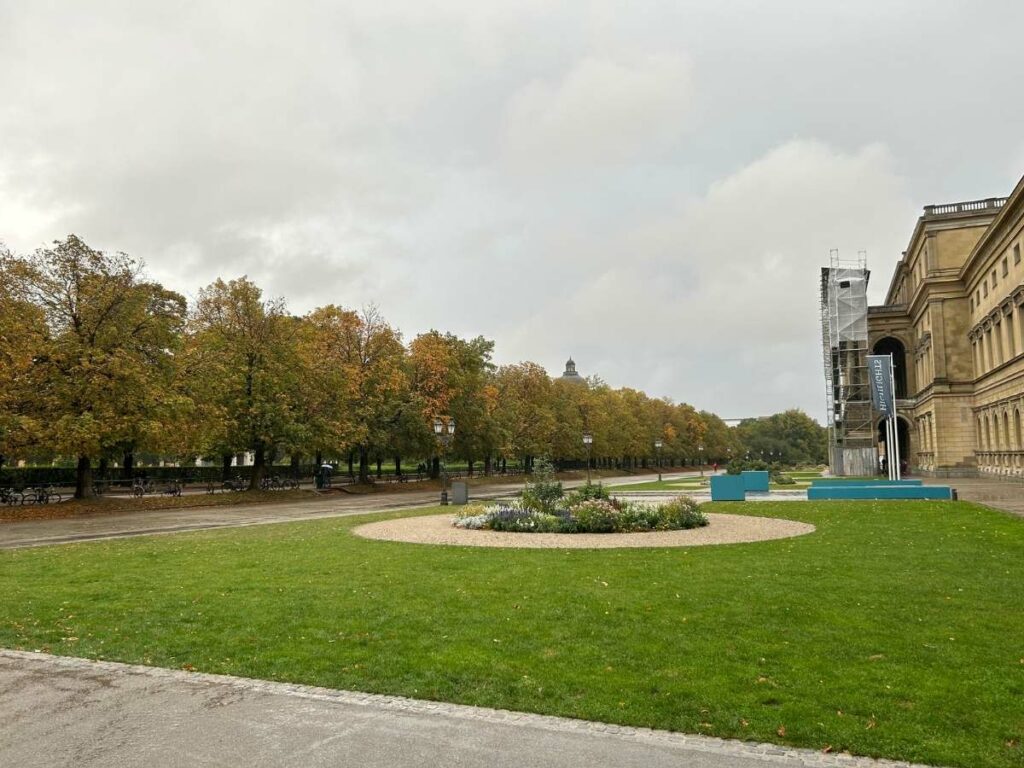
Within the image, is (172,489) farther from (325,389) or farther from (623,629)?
(623,629)

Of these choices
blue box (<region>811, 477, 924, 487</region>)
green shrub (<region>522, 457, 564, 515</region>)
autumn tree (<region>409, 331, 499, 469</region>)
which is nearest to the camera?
green shrub (<region>522, 457, 564, 515</region>)

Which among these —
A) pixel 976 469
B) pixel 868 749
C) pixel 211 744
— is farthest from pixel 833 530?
pixel 976 469

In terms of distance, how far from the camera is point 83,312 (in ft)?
98.9

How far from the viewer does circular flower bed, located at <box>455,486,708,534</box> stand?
1858cm

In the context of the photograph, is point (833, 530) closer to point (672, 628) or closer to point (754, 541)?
point (754, 541)

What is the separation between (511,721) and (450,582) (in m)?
5.66

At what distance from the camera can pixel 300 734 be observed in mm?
5410

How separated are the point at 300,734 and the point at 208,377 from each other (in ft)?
106

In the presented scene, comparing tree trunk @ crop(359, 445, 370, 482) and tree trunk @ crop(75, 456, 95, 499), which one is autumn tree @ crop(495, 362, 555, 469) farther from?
tree trunk @ crop(75, 456, 95, 499)

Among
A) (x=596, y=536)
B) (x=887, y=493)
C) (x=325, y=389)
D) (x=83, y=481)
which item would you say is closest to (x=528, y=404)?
(x=325, y=389)

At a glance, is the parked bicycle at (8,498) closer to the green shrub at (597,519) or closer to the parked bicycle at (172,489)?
the parked bicycle at (172,489)

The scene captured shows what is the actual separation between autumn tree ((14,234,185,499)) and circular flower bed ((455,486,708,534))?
16.8 meters

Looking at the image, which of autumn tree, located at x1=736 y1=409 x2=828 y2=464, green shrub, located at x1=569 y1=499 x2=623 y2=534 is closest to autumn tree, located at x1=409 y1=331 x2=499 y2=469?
green shrub, located at x1=569 y1=499 x2=623 y2=534

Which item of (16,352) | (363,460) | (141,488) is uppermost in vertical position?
(16,352)
